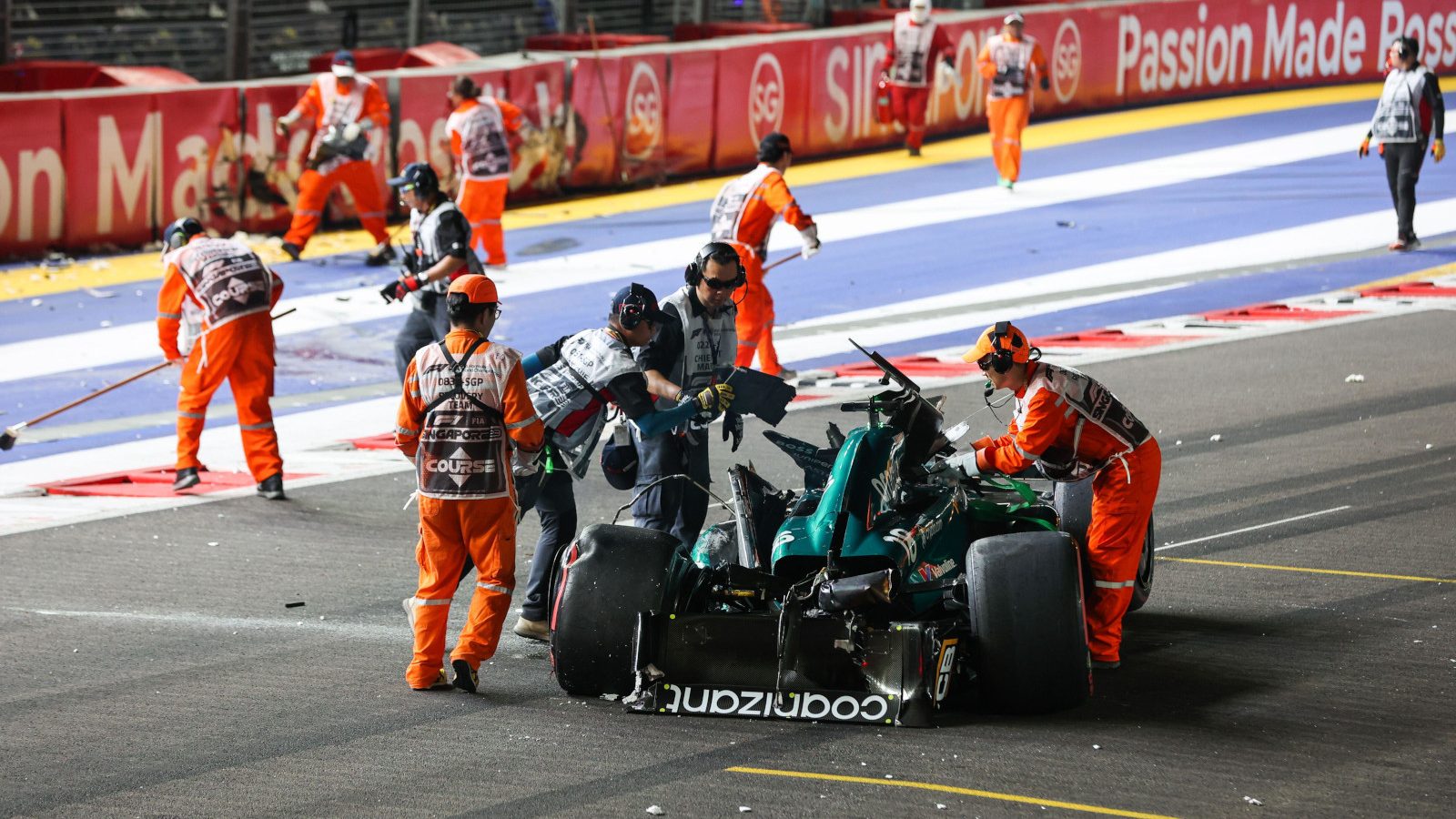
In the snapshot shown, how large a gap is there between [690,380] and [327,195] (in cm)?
1134

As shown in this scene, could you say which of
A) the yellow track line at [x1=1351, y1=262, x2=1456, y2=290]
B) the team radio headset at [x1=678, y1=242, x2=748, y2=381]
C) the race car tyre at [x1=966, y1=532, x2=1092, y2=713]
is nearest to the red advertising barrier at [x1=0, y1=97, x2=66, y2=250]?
the team radio headset at [x1=678, y1=242, x2=748, y2=381]

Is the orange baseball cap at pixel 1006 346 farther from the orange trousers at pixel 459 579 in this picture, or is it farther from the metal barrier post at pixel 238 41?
the metal barrier post at pixel 238 41

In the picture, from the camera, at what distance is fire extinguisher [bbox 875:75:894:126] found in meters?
25.7

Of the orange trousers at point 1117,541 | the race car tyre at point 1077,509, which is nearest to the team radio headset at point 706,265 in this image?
the race car tyre at point 1077,509

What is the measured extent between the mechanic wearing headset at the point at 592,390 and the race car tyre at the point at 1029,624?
1.70 metres

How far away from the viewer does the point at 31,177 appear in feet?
61.4

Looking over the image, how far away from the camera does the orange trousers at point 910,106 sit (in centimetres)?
2566

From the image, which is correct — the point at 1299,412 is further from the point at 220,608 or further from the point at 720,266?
the point at 220,608

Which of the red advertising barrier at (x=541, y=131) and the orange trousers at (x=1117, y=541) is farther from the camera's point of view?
the red advertising barrier at (x=541, y=131)

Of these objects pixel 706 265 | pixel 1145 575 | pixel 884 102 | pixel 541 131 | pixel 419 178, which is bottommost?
pixel 1145 575

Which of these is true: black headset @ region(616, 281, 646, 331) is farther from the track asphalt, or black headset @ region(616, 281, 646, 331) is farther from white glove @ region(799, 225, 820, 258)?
white glove @ region(799, 225, 820, 258)

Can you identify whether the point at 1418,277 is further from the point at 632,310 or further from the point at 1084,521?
the point at 632,310

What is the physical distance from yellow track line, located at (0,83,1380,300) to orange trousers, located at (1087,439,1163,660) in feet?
41.7

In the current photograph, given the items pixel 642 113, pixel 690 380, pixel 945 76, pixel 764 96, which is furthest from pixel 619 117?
pixel 690 380
